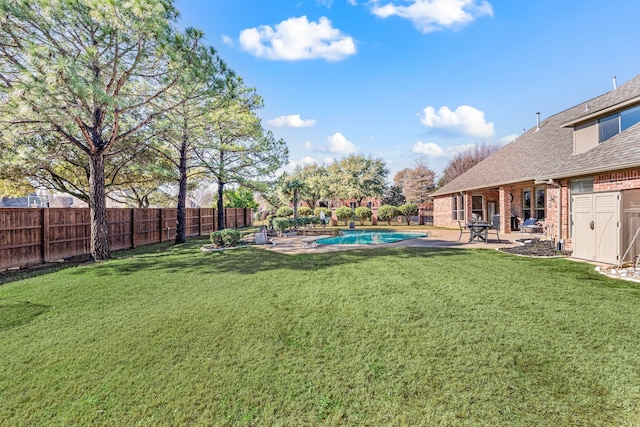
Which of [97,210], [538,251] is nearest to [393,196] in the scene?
[538,251]

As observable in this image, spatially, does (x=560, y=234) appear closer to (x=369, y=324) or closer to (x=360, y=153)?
(x=369, y=324)

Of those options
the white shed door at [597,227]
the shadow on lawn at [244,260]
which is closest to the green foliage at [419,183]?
the shadow on lawn at [244,260]

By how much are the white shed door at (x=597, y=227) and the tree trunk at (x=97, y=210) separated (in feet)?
45.1

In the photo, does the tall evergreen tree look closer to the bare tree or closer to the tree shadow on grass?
the tree shadow on grass

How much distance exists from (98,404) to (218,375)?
42.3 inches

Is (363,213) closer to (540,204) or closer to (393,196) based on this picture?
(393,196)

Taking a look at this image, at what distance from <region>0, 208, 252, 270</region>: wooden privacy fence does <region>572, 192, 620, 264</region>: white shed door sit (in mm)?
15202

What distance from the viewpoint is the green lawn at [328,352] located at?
256 cm

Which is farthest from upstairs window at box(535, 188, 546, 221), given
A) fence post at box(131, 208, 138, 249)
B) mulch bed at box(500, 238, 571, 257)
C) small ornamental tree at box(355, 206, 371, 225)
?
fence post at box(131, 208, 138, 249)

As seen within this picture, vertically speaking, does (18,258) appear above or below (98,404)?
above

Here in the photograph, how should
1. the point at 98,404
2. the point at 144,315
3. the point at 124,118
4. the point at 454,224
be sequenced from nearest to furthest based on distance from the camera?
1. the point at 98,404
2. the point at 144,315
3. the point at 124,118
4. the point at 454,224

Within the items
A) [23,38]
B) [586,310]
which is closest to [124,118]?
[23,38]

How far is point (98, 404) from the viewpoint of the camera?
273 centimetres

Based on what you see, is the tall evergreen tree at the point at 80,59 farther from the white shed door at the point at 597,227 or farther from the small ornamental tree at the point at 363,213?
the small ornamental tree at the point at 363,213
